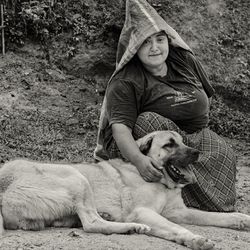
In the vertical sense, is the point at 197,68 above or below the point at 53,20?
above

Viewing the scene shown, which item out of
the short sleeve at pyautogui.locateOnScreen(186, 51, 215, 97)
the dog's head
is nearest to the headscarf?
the short sleeve at pyautogui.locateOnScreen(186, 51, 215, 97)

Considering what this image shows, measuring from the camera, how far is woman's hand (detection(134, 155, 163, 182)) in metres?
4.91

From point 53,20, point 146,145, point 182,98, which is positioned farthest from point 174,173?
point 53,20

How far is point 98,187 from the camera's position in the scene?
4.95m

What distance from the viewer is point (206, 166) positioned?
551 centimetres

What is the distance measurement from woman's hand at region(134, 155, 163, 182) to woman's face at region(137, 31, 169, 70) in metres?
0.92

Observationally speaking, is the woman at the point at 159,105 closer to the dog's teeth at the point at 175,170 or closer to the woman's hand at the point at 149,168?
the woman's hand at the point at 149,168

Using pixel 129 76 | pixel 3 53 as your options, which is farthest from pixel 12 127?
pixel 129 76

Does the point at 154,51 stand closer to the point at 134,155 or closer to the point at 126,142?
the point at 126,142

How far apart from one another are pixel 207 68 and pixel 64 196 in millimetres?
5456

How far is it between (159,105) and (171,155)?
0.61 m

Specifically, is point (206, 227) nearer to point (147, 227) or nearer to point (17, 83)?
point (147, 227)

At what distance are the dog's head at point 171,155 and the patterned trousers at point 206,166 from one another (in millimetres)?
227

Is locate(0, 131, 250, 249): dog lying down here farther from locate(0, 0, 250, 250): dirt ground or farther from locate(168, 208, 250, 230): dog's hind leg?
locate(0, 0, 250, 250): dirt ground
